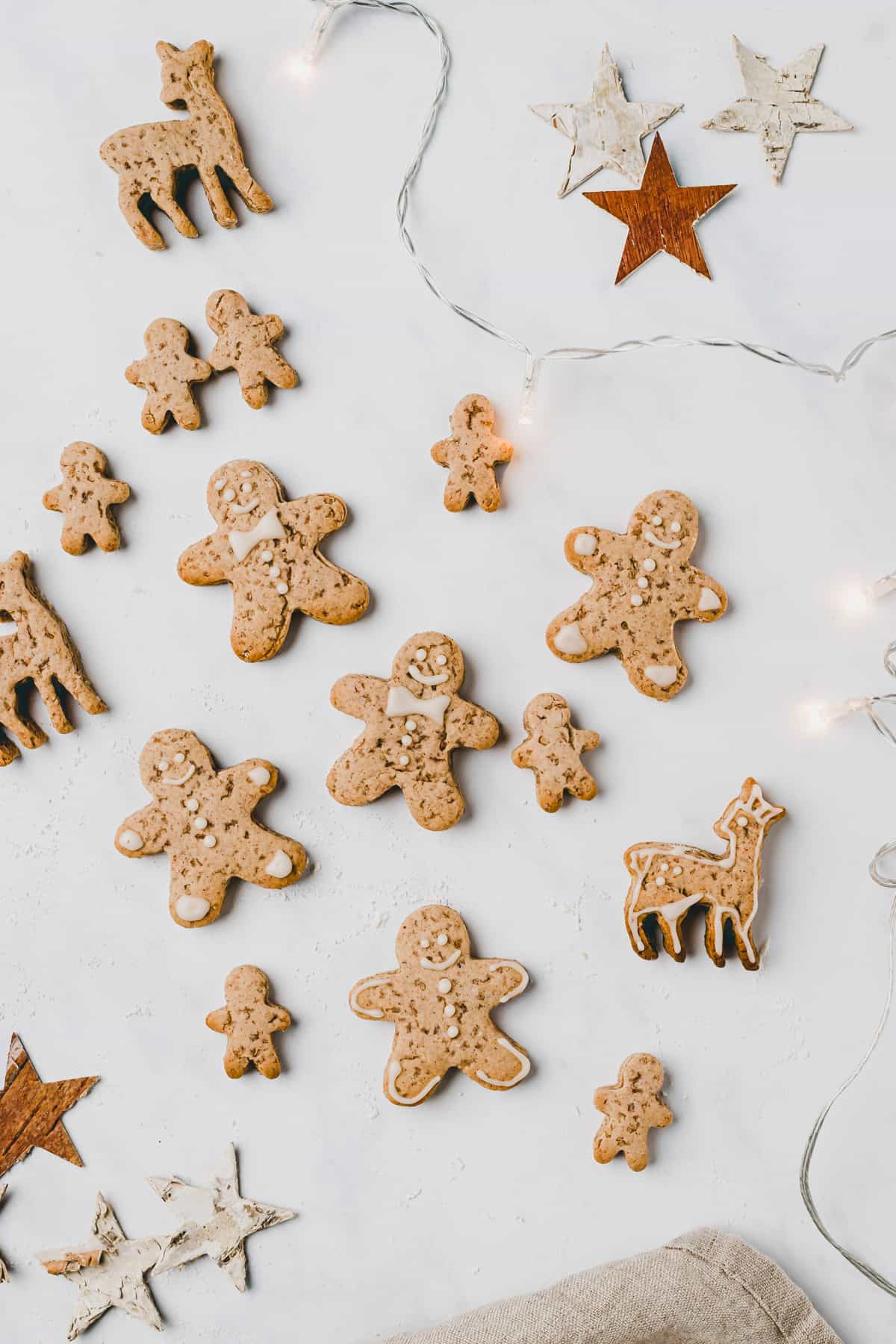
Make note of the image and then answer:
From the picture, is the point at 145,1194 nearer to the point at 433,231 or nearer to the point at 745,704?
the point at 745,704

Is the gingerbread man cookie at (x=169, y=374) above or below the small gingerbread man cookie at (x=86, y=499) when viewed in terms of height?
above

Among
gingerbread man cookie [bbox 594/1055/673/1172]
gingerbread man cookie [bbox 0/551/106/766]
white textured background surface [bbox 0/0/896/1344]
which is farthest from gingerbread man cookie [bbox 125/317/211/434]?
gingerbread man cookie [bbox 594/1055/673/1172]

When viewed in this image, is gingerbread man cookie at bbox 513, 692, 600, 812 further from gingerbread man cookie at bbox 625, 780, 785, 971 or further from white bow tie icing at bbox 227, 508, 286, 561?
white bow tie icing at bbox 227, 508, 286, 561

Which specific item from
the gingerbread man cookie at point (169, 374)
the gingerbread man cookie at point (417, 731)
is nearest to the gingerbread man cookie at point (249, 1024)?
the gingerbread man cookie at point (417, 731)

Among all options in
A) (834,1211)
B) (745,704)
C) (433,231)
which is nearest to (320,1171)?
(834,1211)

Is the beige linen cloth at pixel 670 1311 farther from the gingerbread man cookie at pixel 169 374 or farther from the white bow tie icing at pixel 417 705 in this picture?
the gingerbread man cookie at pixel 169 374
